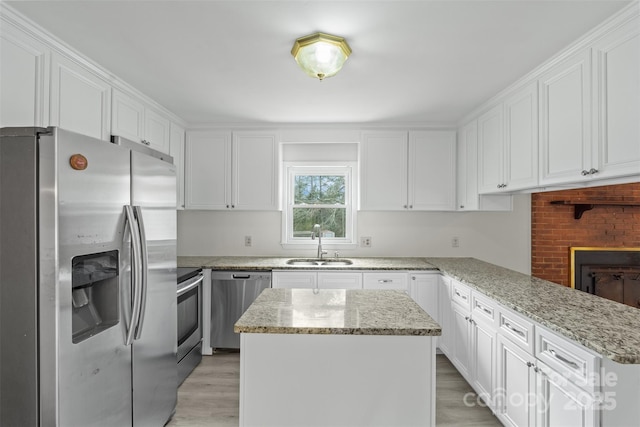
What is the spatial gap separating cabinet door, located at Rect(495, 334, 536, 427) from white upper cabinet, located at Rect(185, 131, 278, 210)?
2426 millimetres

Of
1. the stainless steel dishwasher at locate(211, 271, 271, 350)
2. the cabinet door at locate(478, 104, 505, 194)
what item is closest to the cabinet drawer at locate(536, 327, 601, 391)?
the cabinet door at locate(478, 104, 505, 194)

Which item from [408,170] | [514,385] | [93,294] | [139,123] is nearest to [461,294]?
[514,385]

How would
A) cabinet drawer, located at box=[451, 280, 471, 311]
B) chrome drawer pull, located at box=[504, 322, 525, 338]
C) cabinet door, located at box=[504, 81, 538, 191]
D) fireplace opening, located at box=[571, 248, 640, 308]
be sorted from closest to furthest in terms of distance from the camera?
chrome drawer pull, located at box=[504, 322, 525, 338] < cabinet door, located at box=[504, 81, 538, 191] < cabinet drawer, located at box=[451, 280, 471, 311] < fireplace opening, located at box=[571, 248, 640, 308]

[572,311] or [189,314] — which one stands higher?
[572,311]

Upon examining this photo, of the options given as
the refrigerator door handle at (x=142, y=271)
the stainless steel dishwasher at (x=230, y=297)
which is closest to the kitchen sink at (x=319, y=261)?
the stainless steel dishwasher at (x=230, y=297)

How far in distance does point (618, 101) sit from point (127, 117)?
308cm

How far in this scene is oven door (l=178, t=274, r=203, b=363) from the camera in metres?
2.57

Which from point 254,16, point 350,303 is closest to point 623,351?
point 350,303

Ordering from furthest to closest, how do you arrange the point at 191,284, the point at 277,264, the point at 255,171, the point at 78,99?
the point at 255,171 → the point at 277,264 → the point at 191,284 → the point at 78,99

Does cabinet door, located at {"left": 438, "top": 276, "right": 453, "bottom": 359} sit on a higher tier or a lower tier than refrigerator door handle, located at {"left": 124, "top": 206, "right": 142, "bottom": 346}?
lower

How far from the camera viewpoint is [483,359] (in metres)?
2.18

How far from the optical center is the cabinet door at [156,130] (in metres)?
2.69

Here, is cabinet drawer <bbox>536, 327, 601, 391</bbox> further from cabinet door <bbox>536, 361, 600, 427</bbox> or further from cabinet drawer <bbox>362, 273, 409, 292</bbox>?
cabinet drawer <bbox>362, 273, 409, 292</bbox>

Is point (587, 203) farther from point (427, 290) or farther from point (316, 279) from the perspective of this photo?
point (316, 279)
